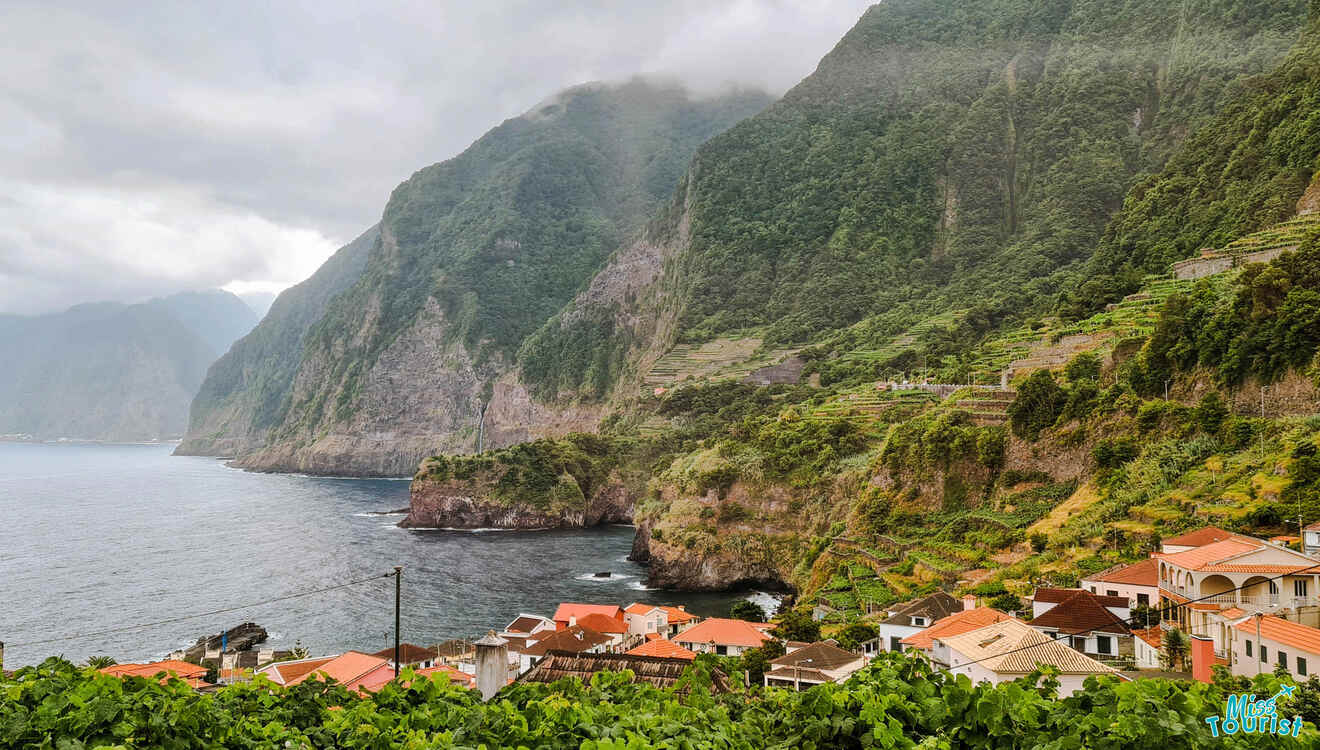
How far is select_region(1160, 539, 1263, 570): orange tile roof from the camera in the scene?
23859 mm

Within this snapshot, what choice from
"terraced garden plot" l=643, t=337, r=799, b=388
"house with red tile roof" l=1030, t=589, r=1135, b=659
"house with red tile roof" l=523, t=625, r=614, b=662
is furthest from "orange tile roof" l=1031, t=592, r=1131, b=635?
"terraced garden plot" l=643, t=337, r=799, b=388

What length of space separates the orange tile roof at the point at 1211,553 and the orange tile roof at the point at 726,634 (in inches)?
780

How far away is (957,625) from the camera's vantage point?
28.3m

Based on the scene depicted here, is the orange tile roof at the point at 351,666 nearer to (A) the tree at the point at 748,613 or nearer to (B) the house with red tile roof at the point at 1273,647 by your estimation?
(A) the tree at the point at 748,613

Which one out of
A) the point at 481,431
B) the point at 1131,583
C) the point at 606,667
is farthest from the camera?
the point at 481,431

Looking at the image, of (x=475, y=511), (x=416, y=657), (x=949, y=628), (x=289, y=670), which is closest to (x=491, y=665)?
(x=949, y=628)

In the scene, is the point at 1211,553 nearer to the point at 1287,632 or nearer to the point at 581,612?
the point at 1287,632

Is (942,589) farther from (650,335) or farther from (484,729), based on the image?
(650,335)

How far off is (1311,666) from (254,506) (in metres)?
132

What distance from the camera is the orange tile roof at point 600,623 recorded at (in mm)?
44188

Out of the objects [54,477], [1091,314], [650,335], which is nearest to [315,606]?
[1091,314]

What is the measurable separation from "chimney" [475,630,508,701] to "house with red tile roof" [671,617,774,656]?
88.5 ft

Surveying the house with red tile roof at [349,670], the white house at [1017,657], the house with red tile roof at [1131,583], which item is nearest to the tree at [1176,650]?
the house with red tile roof at [1131,583]

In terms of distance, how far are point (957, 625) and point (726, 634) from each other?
15700 millimetres
